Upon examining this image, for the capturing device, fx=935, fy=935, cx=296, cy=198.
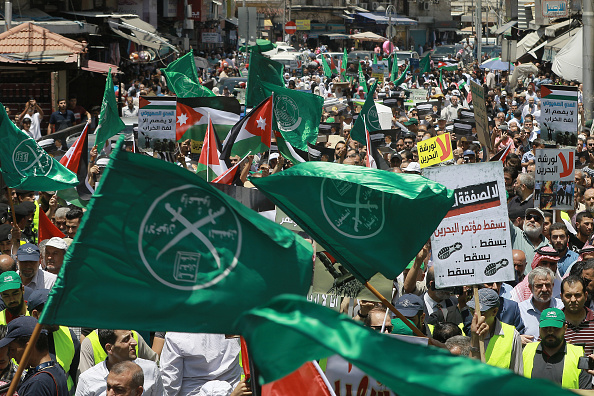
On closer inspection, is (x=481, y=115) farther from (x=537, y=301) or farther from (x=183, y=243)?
(x=183, y=243)

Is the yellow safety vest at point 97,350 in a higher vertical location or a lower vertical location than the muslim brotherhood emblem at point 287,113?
lower

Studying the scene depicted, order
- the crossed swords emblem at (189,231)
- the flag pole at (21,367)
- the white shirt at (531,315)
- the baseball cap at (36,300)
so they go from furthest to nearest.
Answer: the white shirt at (531,315)
the baseball cap at (36,300)
the crossed swords emblem at (189,231)
the flag pole at (21,367)

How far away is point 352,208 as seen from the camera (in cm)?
543

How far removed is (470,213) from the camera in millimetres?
6199

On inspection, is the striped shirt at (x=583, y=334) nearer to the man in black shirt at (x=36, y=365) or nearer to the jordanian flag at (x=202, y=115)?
the man in black shirt at (x=36, y=365)

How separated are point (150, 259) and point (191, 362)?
72.3 inches

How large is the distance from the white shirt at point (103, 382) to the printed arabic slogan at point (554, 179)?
603cm

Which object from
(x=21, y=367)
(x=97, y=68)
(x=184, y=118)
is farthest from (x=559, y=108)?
(x=97, y=68)

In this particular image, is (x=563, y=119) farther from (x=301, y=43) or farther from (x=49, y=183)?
(x=301, y=43)

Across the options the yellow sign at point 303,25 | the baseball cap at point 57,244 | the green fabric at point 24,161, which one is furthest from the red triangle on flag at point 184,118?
the yellow sign at point 303,25

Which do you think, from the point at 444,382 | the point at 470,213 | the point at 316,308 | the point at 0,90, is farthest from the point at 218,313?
the point at 0,90

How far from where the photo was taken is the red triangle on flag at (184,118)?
12.6 m

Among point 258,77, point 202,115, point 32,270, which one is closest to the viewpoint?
point 32,270

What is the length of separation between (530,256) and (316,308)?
651 centimetres
